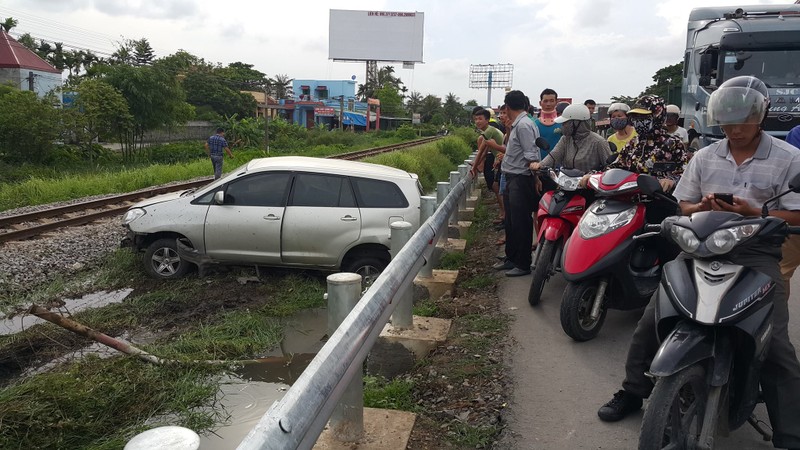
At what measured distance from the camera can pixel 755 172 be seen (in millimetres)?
3053

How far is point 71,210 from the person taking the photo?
44.9 ft

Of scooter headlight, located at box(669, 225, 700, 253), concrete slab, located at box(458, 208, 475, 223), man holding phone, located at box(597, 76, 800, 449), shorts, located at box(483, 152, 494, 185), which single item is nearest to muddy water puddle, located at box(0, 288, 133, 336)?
concrete slab, located at box(458, 208, 475, 223)

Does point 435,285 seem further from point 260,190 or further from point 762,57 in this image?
point 762,57

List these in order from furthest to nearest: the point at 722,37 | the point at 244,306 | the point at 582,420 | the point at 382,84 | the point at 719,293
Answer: the point at 382,84, the point at 722,37, the point at 244,306, the point at 582,420, the point at 719,293

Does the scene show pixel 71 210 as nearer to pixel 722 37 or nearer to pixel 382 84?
pixel 722 37

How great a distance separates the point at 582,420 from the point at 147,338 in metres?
4.49

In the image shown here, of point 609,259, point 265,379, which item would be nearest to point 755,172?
point 609,259

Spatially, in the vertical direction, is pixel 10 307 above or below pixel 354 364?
below

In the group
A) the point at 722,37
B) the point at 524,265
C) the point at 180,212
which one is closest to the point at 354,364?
the point at 524,265

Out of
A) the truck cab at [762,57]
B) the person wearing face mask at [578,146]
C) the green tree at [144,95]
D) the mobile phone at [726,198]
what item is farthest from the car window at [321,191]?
the green tree at [144,95]

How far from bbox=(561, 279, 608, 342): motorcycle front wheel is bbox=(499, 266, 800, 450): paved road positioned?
0.09 metres

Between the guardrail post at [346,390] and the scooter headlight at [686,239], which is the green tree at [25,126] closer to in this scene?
the guardrail post at [346,390]

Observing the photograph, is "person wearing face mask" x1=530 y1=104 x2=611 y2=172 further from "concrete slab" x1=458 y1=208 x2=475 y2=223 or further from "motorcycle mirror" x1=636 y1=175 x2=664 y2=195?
"concrete slab" x1=458 y1=208 x2=475 y2=223

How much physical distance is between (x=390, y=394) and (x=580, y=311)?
5.45ft
